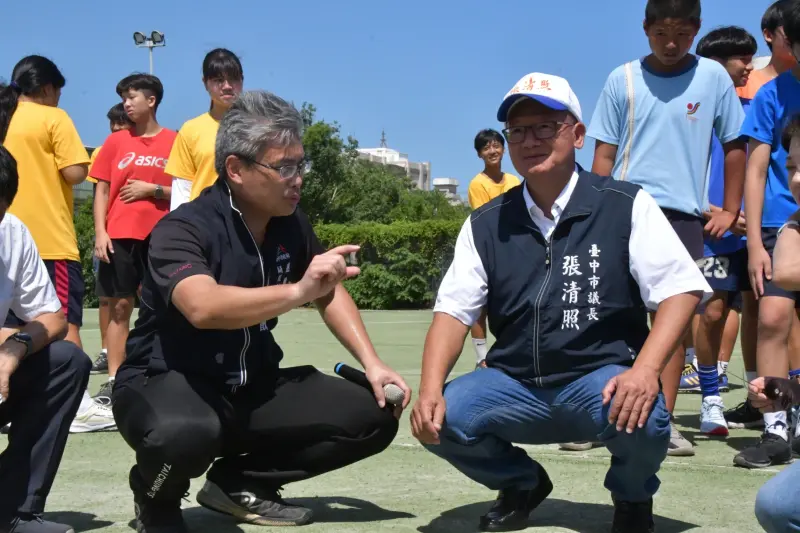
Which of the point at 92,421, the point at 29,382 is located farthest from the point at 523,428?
the point at 92,421

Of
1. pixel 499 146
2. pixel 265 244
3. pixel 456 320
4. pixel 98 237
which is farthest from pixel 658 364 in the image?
pixel 499 146

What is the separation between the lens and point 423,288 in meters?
19.1

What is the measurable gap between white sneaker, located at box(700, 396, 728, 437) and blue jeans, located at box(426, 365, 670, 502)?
1922 mm

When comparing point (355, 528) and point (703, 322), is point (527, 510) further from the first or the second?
point (703, 322)

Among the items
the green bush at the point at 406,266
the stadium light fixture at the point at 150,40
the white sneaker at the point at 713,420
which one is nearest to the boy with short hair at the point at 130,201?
the white sneaker at the point at 713,420

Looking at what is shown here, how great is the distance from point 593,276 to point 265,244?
114cm

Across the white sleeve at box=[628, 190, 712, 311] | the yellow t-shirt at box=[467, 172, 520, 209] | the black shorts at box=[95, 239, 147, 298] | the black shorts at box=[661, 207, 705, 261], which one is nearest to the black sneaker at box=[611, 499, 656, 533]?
the white sleeve at box=[628, 190, 712, 311]

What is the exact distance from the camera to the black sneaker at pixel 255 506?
3.63 m

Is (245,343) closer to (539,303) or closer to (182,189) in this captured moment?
(539,303)

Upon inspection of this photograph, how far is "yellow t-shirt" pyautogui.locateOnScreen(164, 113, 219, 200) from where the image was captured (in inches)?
225

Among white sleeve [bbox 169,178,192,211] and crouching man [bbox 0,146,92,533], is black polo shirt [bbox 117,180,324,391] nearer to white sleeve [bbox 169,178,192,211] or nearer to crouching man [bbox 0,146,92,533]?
crouching man [bbox 0,146,92,533]

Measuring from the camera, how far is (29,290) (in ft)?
11.6

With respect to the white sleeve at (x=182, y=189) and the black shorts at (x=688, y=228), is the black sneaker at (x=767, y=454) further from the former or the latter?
the white sleeve at (x=182, y=189)

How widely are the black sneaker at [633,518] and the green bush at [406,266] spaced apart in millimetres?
A: 15577
